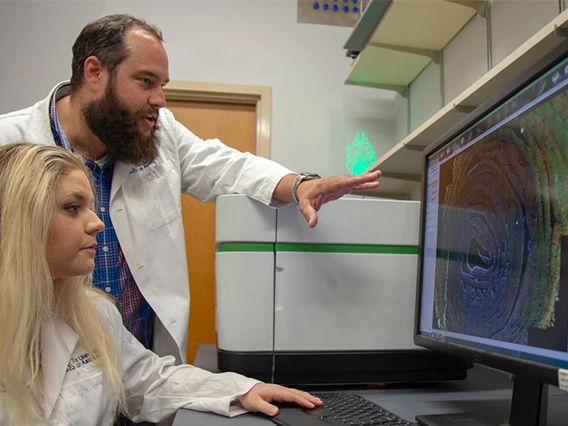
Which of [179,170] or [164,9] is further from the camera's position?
[164,9]

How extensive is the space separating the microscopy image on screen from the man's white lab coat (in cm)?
45

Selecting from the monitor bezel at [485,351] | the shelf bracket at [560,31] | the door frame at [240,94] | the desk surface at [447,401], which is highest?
the door frame at [240,94]

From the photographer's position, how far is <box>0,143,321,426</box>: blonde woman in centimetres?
65

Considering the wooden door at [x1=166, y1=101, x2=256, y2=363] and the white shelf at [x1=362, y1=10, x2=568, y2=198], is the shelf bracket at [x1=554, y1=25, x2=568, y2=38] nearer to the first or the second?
the white shelf at [x1=362, y1=10, x2=568, y2=198]

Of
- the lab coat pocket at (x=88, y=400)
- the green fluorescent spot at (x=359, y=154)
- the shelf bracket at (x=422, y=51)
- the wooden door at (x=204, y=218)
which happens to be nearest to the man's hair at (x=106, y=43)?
the lab coat pocket at (x=88, y=400)

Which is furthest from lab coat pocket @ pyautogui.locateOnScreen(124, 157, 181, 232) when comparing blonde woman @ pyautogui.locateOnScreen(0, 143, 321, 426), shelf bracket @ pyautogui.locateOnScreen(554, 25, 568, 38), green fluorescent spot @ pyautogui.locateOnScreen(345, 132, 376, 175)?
green fluorescent spot @ pyautogui.locateOnScreen(345, 132, 376, 175)

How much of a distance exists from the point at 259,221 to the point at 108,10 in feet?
7.27

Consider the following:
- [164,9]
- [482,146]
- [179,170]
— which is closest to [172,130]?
[179,170]

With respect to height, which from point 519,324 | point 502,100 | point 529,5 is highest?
point 529,5

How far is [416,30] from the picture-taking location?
2010mm

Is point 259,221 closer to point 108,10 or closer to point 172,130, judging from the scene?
point 172,130

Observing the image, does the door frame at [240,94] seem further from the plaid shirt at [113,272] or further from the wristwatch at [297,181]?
the wristwatch at [297,181]

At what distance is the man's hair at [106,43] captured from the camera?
121 centimetres

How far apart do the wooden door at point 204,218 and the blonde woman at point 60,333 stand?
171cm
